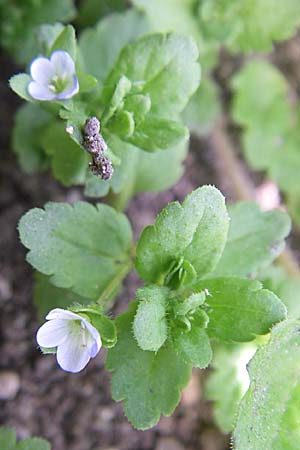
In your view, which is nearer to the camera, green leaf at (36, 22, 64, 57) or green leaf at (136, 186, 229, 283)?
green leaf at (136, 186, 229, 283)

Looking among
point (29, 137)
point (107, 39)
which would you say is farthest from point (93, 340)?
point (107, 39)

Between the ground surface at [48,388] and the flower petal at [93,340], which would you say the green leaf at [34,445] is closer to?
the flower petal at [93,340]

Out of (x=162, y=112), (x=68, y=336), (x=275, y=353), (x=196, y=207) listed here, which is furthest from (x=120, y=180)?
(x=275, y=353)

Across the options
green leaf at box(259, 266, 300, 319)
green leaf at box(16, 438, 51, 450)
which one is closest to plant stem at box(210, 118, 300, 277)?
green leaf at box(259, 266, 300, 319)

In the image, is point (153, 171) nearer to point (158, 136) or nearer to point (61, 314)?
point (158, 136)

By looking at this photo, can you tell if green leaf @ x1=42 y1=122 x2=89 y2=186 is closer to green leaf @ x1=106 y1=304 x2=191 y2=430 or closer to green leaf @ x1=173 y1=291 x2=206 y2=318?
green leaf @ x1=106 y1=304 x2=191 y2=430

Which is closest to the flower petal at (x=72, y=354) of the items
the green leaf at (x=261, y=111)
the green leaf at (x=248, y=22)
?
the green leaf at (x=248, y=22)
